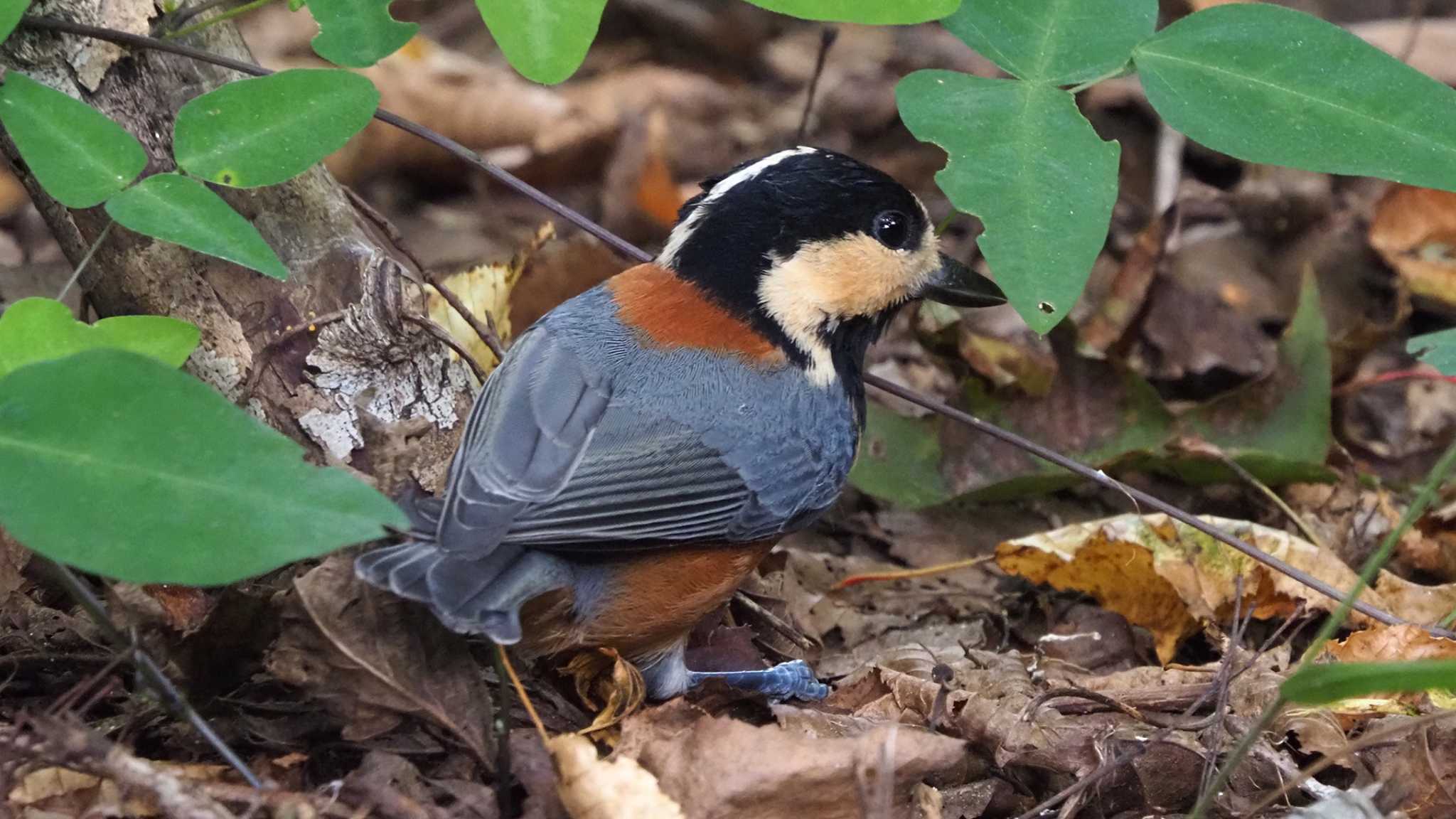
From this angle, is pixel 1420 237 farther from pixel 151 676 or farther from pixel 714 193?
pixel 151 676

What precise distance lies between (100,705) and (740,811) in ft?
4.21

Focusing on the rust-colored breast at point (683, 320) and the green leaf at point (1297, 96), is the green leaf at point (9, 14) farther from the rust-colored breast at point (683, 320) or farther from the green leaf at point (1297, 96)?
the green leaf at point (1297, 96)

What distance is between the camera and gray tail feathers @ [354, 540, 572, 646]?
244 cm

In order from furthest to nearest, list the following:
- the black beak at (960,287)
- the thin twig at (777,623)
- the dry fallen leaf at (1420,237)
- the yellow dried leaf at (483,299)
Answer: the dry fallen leaf at (1420,237), the yellow dried leaf at (483,299), the black beak at (960,287), the thin twig at (777,623)

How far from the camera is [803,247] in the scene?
3.43 m

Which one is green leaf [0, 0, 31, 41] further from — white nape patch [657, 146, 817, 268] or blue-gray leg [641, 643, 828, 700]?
blue-gray leg [641, 643, 828, 700]

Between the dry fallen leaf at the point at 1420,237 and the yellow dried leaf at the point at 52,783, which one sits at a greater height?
the yellow dried leaf at the point at 52,783

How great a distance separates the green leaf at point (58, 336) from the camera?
8.29ft

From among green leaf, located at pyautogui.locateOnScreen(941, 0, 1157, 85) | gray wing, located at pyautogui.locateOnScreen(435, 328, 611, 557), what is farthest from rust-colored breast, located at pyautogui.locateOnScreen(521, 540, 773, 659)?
green leaf, located at pyautogui.locateOnScreen(941, 0, 1157, 85)

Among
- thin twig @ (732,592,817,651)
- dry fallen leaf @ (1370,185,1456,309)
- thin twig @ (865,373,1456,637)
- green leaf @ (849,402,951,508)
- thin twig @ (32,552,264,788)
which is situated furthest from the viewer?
dry fallen leaf @ (1370,185,1456,309)

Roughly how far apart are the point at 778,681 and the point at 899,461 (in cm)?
128

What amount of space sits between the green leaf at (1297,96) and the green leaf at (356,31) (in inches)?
65.4

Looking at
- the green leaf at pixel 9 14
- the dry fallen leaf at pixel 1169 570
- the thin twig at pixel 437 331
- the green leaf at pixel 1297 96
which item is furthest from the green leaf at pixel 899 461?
the green leaf at pixel 9 14

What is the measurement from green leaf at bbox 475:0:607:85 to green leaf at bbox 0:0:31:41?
34.3 inches
